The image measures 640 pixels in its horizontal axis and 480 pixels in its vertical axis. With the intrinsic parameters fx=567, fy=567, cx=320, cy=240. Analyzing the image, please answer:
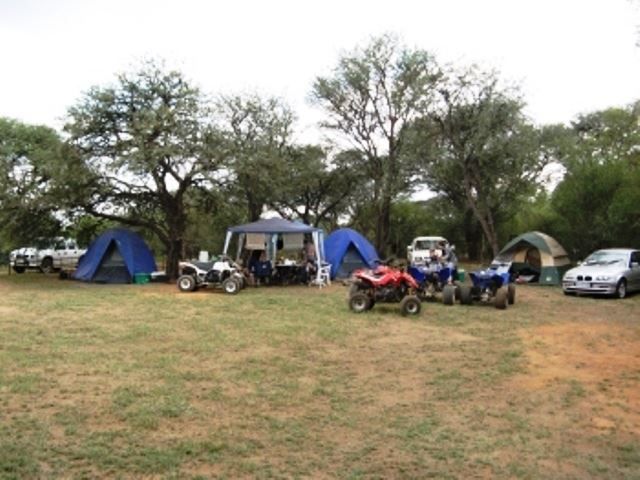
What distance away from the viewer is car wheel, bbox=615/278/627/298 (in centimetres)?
1347

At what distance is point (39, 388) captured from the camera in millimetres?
5520

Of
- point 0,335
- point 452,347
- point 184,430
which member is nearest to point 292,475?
point 184,430

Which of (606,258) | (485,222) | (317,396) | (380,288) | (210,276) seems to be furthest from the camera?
(485,222)

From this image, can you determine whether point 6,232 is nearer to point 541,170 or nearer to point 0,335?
point 0,335

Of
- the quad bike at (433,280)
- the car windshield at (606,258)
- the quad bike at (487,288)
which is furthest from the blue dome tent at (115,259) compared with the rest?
the car windshield at (606,258)

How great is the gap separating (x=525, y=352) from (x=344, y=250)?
10.9 meters

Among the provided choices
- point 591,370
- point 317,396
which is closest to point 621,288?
point 591,370

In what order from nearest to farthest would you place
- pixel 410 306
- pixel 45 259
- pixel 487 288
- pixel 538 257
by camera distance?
pixel 410 306, pixel 487 288, pixel 538 257, pixel 45 259

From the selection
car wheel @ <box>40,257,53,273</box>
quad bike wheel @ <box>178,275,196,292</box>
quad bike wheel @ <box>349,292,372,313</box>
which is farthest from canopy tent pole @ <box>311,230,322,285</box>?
car wheel @ <box>40,257,53,273</box>

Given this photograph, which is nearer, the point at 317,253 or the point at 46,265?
the point at 317,253

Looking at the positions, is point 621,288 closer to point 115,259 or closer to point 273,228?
point 273,228

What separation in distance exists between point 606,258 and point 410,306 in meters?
6.86

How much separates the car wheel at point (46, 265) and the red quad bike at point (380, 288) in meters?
14.8

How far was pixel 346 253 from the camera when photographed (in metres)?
18.3
